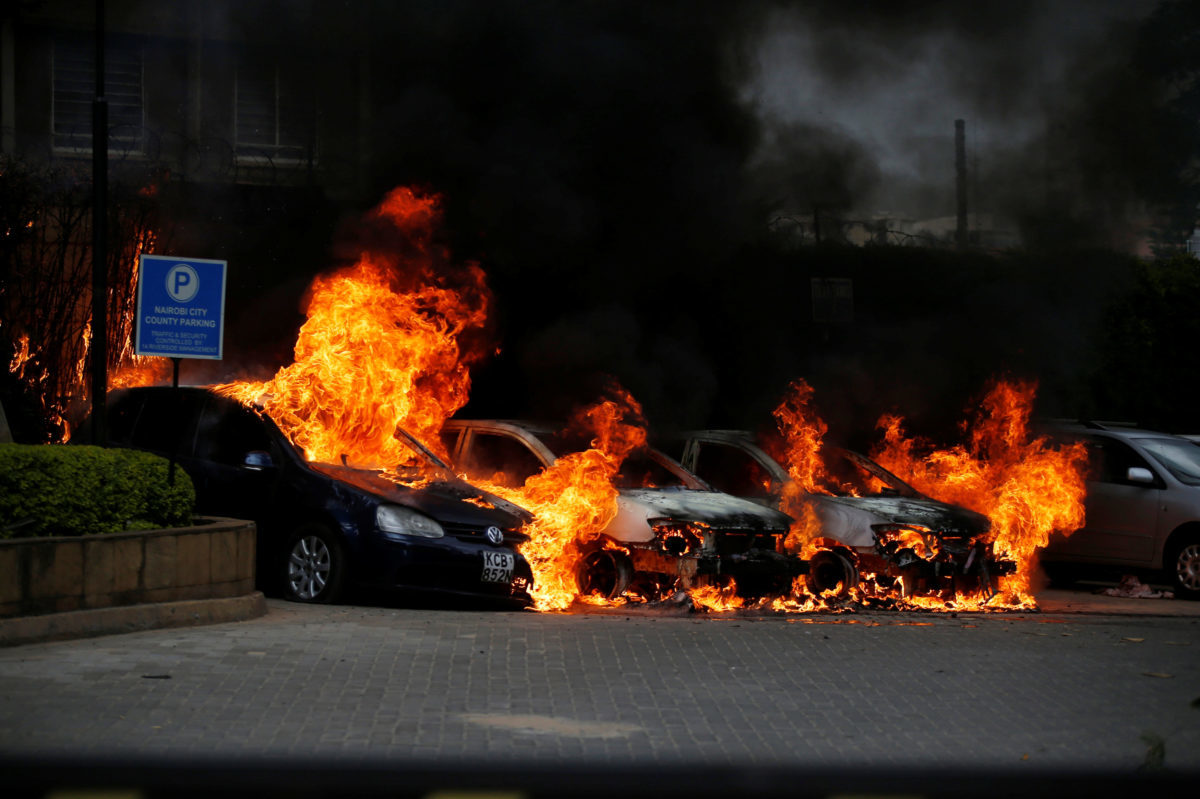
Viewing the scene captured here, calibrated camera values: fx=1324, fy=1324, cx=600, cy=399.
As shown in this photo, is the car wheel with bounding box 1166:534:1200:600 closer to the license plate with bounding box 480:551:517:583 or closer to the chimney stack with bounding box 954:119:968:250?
the chimney stack with bounding box 954:119:968:250

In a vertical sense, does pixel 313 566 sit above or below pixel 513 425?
below

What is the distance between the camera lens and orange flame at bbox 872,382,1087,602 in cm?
1303

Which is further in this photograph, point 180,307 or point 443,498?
point 443,498

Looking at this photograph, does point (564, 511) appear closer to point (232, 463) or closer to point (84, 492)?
point (232, 463)

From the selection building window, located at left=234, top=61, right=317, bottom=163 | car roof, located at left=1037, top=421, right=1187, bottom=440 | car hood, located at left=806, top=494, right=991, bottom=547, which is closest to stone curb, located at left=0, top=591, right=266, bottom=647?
car hood, located at left=806, top=494, right=991, bottom=547

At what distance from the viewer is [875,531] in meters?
11.2

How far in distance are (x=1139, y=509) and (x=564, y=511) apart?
21.1 feet

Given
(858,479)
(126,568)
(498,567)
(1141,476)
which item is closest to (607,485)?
(498,567)

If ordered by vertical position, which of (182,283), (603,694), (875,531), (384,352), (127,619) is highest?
(182,283)

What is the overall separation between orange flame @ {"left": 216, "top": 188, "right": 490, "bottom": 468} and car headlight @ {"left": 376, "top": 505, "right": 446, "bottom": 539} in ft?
3.82

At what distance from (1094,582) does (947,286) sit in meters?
3.73

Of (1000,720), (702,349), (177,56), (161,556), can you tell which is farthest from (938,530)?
(177,56)

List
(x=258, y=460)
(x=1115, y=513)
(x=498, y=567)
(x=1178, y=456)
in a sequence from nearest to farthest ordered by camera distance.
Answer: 1. (x=498, y=567)
2. (x=258, y=460)
3. (x=1115, y=513)
4. (x=1178, y=456)

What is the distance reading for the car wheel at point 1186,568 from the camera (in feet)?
42.3
